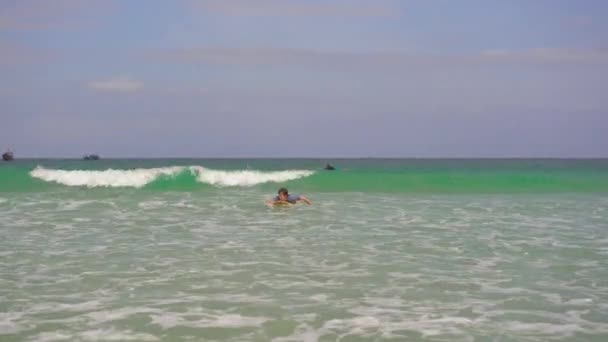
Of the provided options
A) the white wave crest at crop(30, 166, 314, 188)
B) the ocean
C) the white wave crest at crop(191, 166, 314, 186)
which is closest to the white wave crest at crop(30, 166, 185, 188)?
the white wave crest at crop(30, 166, 314, 188)

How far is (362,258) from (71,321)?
5.00m

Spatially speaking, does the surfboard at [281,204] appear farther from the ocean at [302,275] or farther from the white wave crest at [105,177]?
the white wave crest at [105,177]

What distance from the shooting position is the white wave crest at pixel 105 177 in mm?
34838

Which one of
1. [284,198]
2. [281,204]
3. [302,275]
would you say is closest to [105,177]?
[281,204]

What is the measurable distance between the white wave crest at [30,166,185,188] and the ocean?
16515mm

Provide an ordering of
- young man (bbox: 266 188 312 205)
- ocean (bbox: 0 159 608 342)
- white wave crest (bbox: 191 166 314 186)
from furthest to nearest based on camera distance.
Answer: white wave crest (bbox: 191 166 314 186) < young man (bbox: 266 188 312 205) < ocean (bbox: 0 159 608 342)

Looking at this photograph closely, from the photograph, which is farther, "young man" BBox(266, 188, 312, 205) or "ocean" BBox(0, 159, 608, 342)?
"young man" BBox(266, 188, 312, 205)

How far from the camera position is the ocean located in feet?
20.2

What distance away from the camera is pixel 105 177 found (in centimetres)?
3572

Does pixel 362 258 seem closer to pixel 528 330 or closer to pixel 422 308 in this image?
pixel 422 308

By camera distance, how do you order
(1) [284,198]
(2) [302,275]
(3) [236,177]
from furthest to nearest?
(3) [236,177], (1) [284,198], (2) [302,275]

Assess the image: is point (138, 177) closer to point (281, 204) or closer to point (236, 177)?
point (236, 177)

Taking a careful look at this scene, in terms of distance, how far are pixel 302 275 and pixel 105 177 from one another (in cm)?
2941

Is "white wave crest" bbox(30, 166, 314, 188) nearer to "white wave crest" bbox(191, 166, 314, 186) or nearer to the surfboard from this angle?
"white wave crest" bbox(191, 166, 314, 186)
